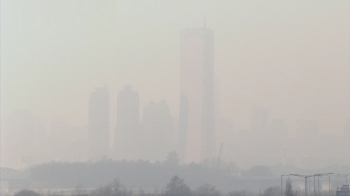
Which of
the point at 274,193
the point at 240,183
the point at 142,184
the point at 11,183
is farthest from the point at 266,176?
the point at 11,183

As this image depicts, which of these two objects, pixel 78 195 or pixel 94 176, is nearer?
pixel 78 195

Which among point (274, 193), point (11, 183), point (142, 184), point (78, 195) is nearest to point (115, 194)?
point (78, 195)

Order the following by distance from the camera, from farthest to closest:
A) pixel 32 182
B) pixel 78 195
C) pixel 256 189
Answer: pixel 32 182, pixel 256 189, pixel 78 195

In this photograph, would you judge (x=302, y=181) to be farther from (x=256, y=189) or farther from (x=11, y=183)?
(x=11, y=183)

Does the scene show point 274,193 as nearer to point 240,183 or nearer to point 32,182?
point 240,183

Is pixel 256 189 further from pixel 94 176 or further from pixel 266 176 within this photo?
pixel 94 176

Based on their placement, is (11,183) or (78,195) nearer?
(78,195)

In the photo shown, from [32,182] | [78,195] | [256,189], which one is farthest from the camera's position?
[32,182]

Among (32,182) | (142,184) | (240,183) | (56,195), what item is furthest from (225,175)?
(56,195)
